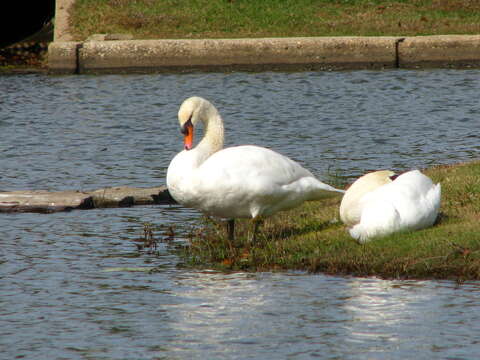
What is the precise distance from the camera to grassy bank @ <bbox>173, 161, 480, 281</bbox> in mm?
7641

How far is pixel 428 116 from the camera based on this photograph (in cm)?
1712

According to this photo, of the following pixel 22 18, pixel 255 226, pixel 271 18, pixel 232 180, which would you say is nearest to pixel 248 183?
pixel 232 180

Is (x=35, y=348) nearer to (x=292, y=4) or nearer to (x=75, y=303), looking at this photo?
(x=75, y=303)

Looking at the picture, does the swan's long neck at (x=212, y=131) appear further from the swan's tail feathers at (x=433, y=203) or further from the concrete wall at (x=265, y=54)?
the concrete wall at (x=265, y=54)

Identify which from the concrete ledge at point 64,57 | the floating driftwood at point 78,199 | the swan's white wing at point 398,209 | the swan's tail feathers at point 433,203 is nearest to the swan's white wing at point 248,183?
the swan's white wing at point 398,209

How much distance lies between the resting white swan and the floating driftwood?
2.93m

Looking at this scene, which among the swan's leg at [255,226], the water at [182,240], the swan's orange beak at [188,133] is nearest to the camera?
the water at [182,240]

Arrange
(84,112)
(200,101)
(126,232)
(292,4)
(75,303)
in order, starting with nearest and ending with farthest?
1. (75,303)
2. (200,101)
3. (126,232)
4. (84,112)
5. (292,4)

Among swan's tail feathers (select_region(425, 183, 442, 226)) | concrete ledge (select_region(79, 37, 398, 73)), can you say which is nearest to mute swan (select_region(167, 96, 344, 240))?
swan's tail feathers (select_region(425, 183, 442, 226))

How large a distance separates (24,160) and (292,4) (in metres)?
12.8

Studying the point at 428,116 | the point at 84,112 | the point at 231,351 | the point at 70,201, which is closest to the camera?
the point at 231,351

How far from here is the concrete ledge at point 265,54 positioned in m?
22.6

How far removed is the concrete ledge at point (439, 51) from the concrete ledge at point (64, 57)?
6.99 metres

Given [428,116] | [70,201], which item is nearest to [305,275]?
[70,201]
